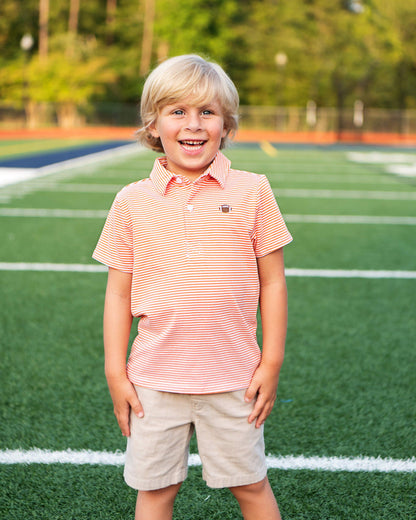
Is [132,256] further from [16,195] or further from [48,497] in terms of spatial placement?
[16,195]

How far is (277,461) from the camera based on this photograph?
2.78 metres

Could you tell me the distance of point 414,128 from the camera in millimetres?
44031

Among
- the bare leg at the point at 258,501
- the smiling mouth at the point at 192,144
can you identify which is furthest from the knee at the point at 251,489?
the smiling mouth at the point at 192,144

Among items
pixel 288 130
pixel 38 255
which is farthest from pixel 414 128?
pixel 38 255

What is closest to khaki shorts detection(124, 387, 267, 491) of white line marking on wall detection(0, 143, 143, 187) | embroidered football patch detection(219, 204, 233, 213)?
embroidered football patch detection(219, 204, 233, 213)

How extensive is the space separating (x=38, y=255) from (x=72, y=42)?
4182cm

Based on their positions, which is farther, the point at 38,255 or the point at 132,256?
the point at 38,255

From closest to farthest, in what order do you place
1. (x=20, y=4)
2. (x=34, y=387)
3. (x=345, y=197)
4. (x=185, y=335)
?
(x=185, y=335) → (x=34, y=387) → (x=345, y=197) → (x=20, y=4)

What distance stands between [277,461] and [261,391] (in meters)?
1.05

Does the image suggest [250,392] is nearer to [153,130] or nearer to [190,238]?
[190,238]

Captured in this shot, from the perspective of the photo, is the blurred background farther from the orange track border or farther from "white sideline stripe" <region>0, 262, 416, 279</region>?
"white sideline stripe" <region>0, 262, 416, 279</region>

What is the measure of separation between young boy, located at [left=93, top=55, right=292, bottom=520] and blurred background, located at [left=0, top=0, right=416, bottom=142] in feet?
140

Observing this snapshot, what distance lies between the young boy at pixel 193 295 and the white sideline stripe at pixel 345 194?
10031mm

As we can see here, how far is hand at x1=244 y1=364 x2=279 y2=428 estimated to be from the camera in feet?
6.03
